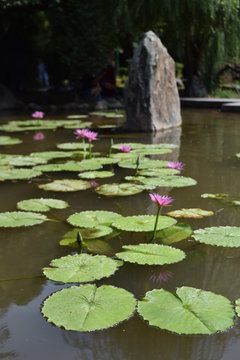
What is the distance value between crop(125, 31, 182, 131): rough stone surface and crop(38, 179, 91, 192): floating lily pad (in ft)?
9.39

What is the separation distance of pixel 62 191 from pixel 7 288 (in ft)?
4.01

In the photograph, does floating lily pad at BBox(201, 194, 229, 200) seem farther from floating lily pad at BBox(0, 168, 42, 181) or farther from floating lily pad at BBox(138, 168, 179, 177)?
floating lily pad at BBox(0, 168, 42, 181)

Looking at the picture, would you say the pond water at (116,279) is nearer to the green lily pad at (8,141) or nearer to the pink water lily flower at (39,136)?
the green lily pad at (8,141)

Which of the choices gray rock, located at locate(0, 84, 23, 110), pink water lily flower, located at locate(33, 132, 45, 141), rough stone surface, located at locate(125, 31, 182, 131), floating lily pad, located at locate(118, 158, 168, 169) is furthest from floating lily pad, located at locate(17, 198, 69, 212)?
gray rock, located at locate(0, 84, 23, 110)

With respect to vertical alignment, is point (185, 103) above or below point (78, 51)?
below

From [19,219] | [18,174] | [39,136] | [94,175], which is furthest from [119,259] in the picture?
[39,136]

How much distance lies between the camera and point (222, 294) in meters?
1.46

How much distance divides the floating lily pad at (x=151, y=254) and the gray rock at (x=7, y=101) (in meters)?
7.93

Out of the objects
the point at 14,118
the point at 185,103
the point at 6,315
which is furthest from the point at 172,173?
the point at 185,103

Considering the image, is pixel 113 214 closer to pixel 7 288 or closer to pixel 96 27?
pixel 7 288

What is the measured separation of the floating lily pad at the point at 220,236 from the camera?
69.7 inches

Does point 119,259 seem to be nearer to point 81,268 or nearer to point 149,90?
point 81,268

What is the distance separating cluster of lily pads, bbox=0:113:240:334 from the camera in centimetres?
127

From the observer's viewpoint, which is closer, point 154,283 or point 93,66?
point 154,283
